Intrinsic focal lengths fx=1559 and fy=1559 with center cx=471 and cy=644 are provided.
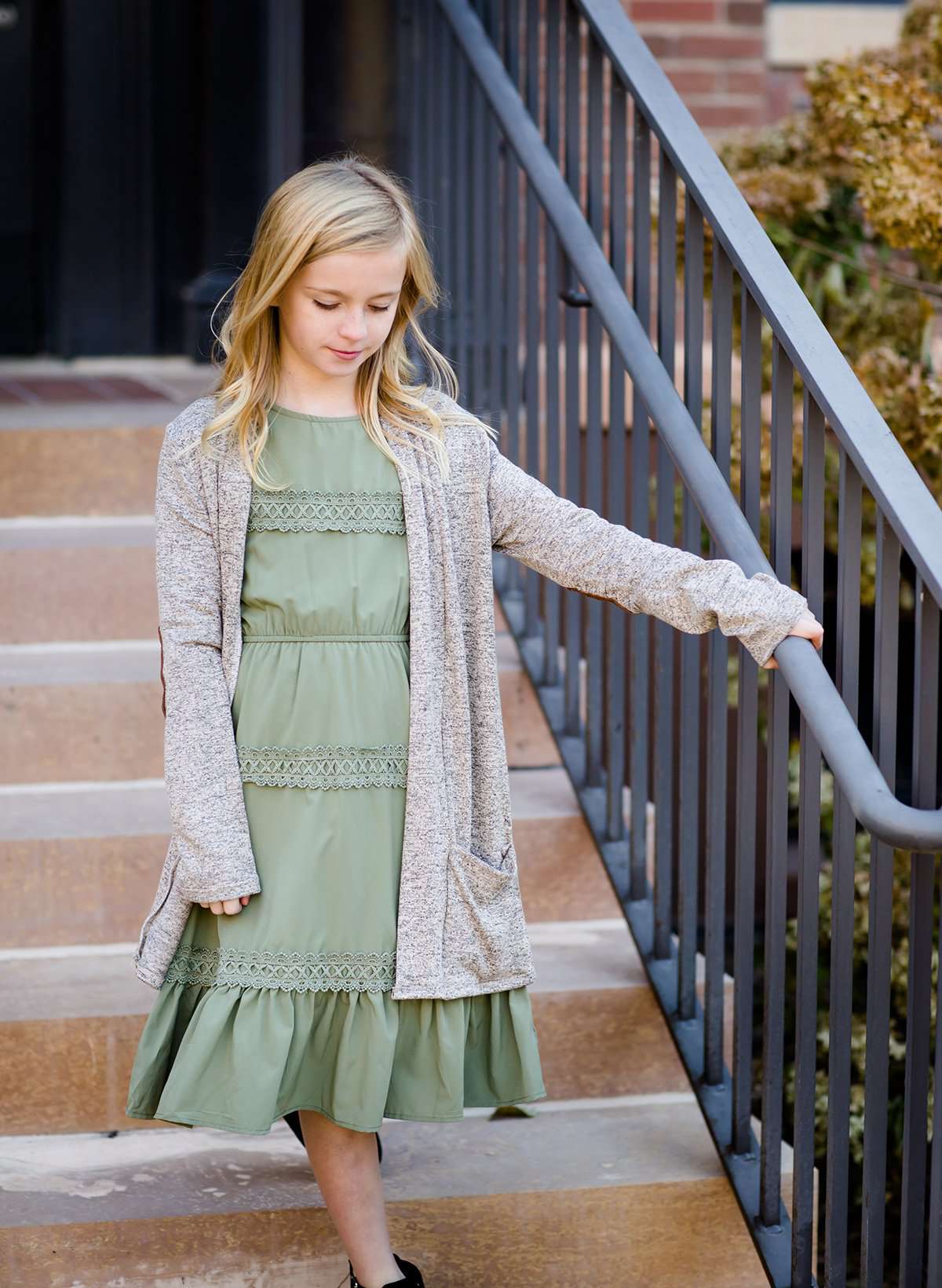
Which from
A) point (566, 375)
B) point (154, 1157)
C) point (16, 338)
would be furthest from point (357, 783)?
point (16, 338)

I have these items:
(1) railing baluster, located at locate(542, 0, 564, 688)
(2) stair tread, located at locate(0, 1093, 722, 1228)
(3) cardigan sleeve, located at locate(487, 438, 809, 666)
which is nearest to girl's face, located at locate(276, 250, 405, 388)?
(3) cardigan sleeve, located at locate(487, 438, 809, 666)

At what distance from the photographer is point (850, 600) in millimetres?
1823

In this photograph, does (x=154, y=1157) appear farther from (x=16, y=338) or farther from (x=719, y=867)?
(x=16, y=338)

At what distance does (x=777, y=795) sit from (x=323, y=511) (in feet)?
2.19

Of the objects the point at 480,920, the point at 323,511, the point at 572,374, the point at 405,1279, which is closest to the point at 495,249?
the point at 572,374

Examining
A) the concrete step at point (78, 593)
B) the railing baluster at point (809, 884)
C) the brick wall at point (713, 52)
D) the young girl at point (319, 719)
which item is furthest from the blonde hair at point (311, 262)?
the brick wall at point (713, 52)

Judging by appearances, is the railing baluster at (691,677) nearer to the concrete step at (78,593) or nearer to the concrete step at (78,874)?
the concrete step at (78,874)

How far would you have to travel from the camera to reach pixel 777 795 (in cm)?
196

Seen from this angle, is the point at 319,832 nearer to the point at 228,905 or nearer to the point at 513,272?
the point at 228,905

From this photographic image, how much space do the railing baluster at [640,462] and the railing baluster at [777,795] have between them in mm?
352

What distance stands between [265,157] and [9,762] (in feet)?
8.11

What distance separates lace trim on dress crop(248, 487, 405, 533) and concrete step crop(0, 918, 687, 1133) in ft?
2.70

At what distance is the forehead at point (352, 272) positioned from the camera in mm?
1802

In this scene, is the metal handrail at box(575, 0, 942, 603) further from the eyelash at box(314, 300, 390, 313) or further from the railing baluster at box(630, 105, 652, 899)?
the eyelash at box(314, 300, 390, 313)
